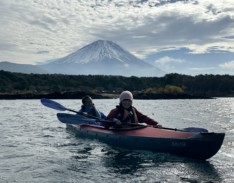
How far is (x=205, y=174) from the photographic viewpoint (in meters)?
9.45

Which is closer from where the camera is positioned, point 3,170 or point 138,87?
point 3,170

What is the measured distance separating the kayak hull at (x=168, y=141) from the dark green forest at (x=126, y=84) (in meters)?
75.7

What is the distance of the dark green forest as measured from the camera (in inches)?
3741

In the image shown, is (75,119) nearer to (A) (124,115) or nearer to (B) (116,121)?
(A) (124,115)

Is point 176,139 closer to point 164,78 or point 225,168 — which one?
point 225,168

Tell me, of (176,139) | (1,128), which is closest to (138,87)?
(1,128)

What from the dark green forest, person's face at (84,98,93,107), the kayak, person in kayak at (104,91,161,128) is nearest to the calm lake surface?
the kayak

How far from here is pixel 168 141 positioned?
36.2 ft

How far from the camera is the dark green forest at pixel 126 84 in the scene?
9501 cm

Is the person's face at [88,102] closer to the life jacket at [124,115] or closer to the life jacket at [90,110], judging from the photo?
the life jacket at [90,110]

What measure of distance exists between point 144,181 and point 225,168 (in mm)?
3078

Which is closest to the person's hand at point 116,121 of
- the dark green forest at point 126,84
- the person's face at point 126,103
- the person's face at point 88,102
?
the person's face at point 126,103

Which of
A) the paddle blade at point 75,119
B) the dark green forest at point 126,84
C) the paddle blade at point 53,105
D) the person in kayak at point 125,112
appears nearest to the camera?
the person in kayak at point 125,112

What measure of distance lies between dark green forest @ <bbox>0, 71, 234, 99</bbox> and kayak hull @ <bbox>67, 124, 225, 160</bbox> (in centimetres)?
7574
